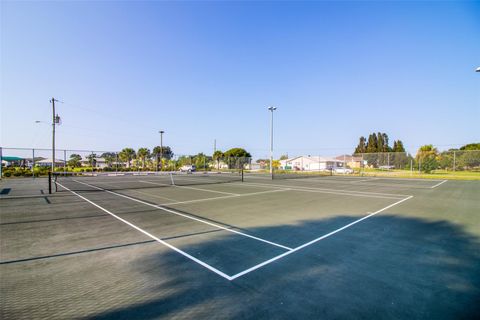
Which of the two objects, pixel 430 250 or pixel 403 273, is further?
pixel 430 250

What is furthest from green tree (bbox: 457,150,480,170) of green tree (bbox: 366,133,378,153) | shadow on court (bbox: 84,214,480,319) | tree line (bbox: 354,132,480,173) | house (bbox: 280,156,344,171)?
green tree (bbox: 366,133,378,153)

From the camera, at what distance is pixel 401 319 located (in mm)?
2379

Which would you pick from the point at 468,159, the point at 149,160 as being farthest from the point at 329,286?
the point at 149,160

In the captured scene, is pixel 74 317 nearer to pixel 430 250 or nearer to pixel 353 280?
pixel 353 280

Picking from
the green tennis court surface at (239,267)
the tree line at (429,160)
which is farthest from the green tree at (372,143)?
the green tennis court surface at (239,267)

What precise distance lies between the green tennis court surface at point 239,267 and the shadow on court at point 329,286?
16 millimetres

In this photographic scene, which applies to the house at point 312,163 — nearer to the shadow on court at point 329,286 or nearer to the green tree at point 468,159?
the green tree at point 468,159

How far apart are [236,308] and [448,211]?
9.60 m

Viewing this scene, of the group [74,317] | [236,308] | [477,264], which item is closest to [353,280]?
[236,308]

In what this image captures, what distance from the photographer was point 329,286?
9.87 ft

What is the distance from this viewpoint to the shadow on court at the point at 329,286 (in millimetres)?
2480

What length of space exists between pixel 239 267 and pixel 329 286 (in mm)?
1357

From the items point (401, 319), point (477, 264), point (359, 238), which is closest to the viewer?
point (401, 319)

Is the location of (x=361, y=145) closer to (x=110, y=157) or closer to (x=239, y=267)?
(x=110, y=157)
